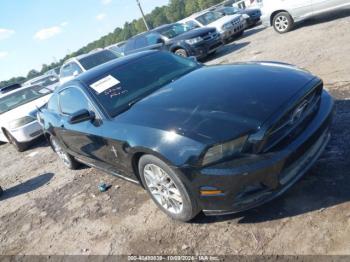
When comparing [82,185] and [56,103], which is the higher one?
[56,103]

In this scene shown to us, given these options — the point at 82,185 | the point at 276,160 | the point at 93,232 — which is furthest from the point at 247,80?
the point at 82,185

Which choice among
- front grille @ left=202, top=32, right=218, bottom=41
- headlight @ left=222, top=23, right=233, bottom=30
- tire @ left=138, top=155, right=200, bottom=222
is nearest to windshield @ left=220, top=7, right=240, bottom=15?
headlight @ left=222, top=23, right=233, bottom=30

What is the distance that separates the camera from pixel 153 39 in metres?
14.2

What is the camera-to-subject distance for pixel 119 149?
12.7 feet

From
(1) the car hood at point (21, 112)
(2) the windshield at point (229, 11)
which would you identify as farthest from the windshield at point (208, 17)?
(1) the car hood at point (21, 112)

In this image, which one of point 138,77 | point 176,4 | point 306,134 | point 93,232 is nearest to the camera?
point 306,134

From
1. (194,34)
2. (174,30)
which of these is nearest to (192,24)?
(174,30)

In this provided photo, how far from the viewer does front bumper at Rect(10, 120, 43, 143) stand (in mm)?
8727

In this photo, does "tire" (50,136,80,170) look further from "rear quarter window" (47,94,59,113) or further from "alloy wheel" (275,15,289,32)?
"alloy wheel" (275,15,289,32)

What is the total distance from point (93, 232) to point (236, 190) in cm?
207

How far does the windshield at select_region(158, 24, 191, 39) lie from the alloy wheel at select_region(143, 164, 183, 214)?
1113cm

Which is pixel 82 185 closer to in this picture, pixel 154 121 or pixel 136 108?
pixel 136 108

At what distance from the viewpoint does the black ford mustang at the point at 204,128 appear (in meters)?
2.98

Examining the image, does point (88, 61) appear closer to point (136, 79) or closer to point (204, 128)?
point (136, 79)
